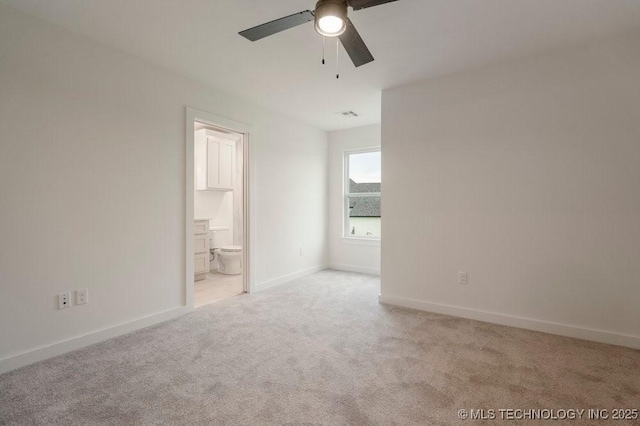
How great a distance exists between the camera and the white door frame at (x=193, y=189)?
3242mm

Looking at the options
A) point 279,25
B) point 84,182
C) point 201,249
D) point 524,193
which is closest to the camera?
point 279,25

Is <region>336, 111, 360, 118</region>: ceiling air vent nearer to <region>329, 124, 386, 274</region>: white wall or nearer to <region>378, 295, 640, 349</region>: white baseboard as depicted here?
<region>329, 124, 386, 274</region>: white wall

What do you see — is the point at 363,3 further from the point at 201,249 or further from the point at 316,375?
the point at 201,249

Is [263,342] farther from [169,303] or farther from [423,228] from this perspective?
[423,228]

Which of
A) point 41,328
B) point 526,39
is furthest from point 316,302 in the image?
point 526,39

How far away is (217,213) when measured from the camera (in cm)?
568

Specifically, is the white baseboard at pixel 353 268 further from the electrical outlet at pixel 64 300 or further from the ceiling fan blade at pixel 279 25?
the ceiling fan blade at pixel 279 25

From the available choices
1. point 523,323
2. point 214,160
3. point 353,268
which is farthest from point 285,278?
point 523,323

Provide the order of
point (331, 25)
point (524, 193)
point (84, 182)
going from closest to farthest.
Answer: point (331, 25)
point (84, 182)
point (524, 193)

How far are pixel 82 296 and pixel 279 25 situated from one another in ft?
8.28

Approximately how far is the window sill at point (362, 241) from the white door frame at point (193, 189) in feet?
6.07

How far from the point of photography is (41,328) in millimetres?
2275

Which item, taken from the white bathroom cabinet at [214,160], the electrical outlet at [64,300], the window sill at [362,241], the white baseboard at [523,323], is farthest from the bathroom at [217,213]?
the white baseboard at [523,323]

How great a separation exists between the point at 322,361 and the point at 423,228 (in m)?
1.83
